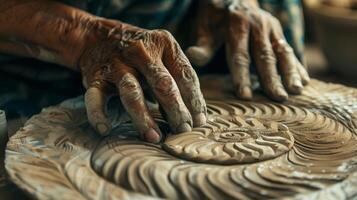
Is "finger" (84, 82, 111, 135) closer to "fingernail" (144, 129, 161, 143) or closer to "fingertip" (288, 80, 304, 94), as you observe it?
"fingernail" (144, 129, 161, 143)

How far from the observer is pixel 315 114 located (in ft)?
3.88

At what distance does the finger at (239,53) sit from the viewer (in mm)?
1267

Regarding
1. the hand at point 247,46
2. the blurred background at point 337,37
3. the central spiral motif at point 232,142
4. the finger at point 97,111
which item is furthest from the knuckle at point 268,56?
the blurred background at point 337,37

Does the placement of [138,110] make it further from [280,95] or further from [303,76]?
[303,76]

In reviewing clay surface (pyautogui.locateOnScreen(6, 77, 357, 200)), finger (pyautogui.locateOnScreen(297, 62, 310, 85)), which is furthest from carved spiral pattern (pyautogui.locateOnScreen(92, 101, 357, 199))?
finger (pyautogui.locateOnScreen(297, 62, 310, 85))

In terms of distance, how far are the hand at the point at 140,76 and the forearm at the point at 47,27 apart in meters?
0.04

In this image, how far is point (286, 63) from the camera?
4.29 ft

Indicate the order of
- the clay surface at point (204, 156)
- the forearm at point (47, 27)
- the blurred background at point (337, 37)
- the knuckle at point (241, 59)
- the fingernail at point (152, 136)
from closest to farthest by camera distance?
the clay surface at point (204, 156), the fingernail at point (152, 136), the forearm at point (47, 27), the knuckle at point (241, 59), the blurred background at point (337, 37)

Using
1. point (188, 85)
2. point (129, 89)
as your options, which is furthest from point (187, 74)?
point (129, 89)

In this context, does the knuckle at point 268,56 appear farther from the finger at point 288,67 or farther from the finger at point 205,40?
the finger at point 205,40

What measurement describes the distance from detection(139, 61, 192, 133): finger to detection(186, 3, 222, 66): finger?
27 centimetres

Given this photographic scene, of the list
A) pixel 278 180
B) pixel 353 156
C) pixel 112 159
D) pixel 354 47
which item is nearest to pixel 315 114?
pixel 353 156

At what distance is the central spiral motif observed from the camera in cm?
95

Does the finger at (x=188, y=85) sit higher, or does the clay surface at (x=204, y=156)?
the finger at (x=188, y=85)
